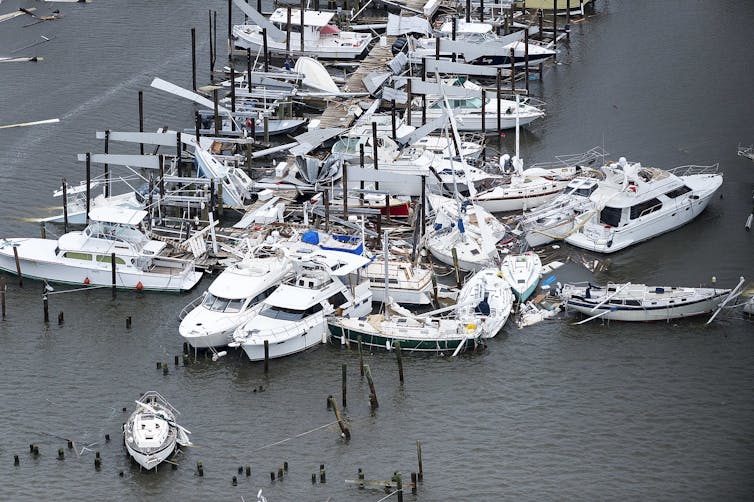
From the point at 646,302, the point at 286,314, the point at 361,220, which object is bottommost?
the point at 286,314

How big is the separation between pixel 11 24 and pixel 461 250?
57.6m

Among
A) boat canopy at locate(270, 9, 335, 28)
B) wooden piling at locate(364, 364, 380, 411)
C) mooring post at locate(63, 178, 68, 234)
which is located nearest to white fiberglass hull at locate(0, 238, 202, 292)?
mooring post at locate(63, 178, 68, 234)

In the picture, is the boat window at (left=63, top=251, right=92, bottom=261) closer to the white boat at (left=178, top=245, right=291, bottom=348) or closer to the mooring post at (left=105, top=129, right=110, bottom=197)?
the white boat at (left=178, top=245, right=291, bottom=348)

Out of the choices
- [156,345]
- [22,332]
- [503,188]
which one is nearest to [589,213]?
[503,188]

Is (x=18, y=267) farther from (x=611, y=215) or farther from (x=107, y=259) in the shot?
(x=611, y=215)

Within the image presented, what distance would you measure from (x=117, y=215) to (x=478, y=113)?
28.7m

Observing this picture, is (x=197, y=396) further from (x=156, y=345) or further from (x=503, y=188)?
(x=503, y=188)

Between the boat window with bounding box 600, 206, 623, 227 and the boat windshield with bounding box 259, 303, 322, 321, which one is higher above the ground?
the boat window with bounding box 600, 206, 623, 227

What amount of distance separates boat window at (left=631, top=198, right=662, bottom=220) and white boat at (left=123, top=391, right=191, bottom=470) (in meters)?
28.9

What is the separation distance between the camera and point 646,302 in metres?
74.6

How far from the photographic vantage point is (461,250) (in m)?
80.4

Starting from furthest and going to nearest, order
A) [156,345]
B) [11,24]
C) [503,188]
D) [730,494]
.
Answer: [11,24], [503,188], [156,345], [730,494]

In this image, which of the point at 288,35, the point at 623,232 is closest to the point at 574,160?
the point at 623,232

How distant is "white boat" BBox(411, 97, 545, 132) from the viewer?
97.9 meters
